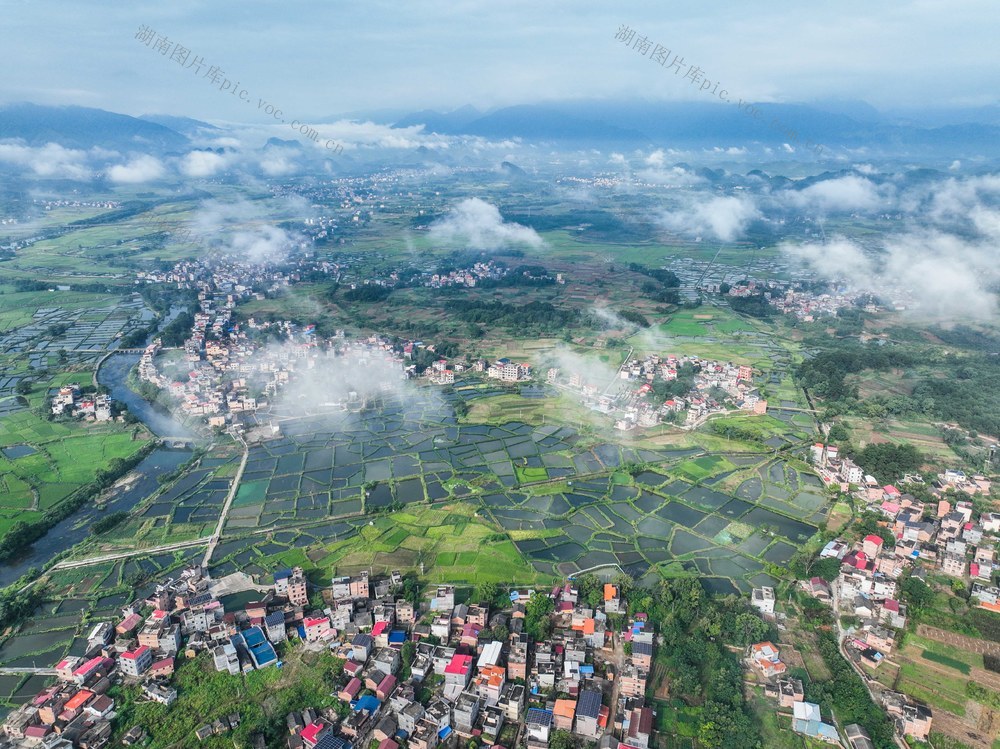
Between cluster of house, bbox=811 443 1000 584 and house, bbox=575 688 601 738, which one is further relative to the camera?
cluster of house, bbox=811 443 1000 584

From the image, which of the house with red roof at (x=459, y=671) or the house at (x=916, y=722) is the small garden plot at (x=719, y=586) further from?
the house with red roof at (x=459, y=671)

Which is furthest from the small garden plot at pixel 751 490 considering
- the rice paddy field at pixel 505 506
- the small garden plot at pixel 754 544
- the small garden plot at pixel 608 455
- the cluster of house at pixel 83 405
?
the cluster of house at pixel 83 405

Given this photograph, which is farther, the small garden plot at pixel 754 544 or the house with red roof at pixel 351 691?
the small garden plot at pixel 754 544

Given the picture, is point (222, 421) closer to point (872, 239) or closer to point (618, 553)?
point (618, 553)

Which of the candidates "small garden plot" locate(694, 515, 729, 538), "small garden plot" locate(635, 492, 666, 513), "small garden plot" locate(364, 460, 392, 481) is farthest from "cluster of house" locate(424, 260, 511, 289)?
"small garden plot" locate(694, 515, 729, 538)

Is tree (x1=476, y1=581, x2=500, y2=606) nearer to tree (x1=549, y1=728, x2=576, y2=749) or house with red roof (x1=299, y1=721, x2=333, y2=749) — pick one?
tree (x1=549, y1=728, x2=576, y2=749)

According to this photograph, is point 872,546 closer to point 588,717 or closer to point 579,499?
point 579,499

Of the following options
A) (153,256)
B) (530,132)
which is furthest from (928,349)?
(530,132)
